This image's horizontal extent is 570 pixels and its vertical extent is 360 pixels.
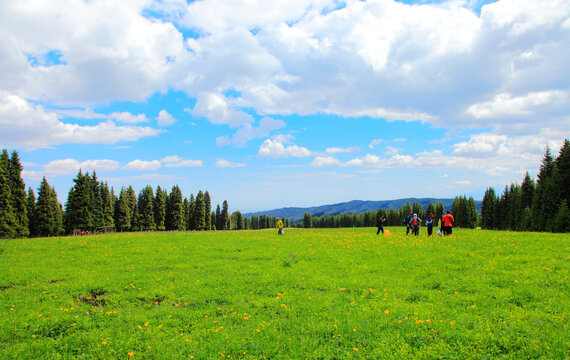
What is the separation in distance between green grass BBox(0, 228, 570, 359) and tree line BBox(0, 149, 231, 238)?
154 ft

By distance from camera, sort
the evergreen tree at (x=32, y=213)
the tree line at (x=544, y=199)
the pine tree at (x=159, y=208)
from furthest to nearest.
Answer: the pine tree at (x=159, y=208) → the evergreen tree at (x=32, y=213) → the tree line at (x=544, y=199)

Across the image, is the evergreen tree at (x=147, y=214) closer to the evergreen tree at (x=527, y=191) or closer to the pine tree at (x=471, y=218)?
the evergreen tree at (x=527, y=191)

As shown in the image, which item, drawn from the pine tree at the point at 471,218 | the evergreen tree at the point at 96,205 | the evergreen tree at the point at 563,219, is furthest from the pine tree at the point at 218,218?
the evergreen tree at the point at 563,219

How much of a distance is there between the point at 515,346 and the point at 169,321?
985cm

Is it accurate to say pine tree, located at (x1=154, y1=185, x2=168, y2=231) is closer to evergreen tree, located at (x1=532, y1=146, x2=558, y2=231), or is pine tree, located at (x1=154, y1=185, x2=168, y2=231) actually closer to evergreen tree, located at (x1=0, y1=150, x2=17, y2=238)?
evergreen tree, located at (x1=0, y1=150, x2=17, y2=238)

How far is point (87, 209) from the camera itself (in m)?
65.3

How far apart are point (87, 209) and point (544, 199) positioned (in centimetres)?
9600

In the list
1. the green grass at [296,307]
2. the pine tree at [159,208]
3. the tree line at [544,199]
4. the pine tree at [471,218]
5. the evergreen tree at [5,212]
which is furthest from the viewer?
the pine tree at [471,218]

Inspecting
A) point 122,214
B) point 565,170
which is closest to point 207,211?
point 122,214

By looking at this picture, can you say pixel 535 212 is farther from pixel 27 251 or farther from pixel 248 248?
pixel 27 251

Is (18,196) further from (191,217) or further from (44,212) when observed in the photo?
(191,217)

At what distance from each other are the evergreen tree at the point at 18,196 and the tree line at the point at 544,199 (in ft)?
308

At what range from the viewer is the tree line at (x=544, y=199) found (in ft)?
168

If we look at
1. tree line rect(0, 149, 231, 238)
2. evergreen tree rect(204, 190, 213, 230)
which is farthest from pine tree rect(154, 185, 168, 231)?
evergreen tree rect(204, 190, 213, 230)
